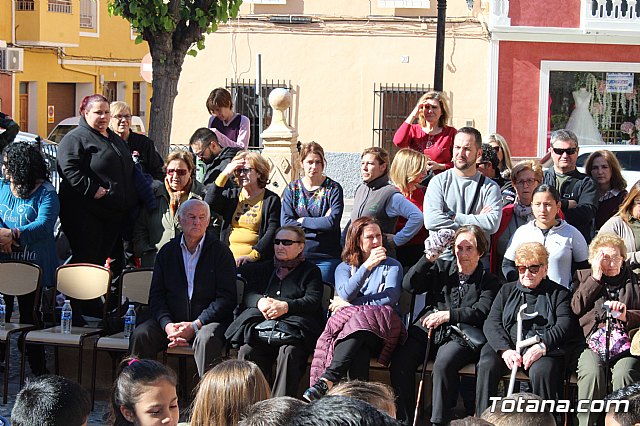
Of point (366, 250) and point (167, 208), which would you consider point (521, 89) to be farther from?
point (366, 250)

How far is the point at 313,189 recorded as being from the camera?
853cm

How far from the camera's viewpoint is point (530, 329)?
7105 millimetres

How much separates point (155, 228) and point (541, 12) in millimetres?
15186

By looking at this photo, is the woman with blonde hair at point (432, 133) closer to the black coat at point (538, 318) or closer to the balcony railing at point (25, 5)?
the black coat at point (538, 318)

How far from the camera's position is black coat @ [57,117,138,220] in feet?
28.8

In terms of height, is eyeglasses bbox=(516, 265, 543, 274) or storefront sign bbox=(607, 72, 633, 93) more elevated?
storefront sign bbox=(607, 72, 633, 93)

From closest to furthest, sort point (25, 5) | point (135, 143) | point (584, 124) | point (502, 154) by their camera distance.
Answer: point (502, 154) < point (135, 143) < point (584, 124) < point (25, 5)

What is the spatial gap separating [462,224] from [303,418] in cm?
538

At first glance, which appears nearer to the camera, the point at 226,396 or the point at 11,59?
the point at 226,396

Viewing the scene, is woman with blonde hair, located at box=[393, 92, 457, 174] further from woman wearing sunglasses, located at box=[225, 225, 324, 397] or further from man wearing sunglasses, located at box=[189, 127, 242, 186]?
woman wearing sunglasses, located at box=[225, 225, 324, 397]

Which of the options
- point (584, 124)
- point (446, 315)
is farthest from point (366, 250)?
point (584, 124)

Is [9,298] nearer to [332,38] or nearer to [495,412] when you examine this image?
[495,412]

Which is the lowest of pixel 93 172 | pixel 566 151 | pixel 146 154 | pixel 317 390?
pixel 317 390

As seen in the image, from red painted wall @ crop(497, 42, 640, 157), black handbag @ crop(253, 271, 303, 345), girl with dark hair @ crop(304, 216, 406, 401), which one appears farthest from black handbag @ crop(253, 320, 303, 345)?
red painted wall @ crop(497, 42, 640, 157)
